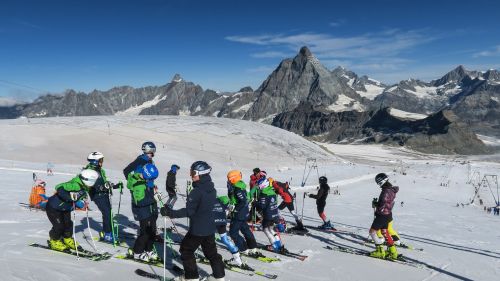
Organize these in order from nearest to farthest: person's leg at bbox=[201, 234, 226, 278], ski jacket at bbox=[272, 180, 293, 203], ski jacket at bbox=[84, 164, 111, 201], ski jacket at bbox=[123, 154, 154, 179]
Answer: person's leg at bbox=[201, 234, 226, 278] → ski jacket at bbox=[84, 164, 111, 201] → ski jacket at bbox=[123, 154, 154, 179] → ski jacket at bbox=[272, 180, 293, 203]

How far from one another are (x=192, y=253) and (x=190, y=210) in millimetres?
929

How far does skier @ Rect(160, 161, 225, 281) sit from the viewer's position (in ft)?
26.7

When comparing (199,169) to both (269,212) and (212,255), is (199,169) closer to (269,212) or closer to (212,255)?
(212,255)

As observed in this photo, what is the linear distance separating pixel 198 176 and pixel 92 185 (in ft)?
10.9

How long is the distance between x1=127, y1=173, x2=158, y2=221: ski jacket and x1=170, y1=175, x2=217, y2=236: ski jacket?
6.51 ft

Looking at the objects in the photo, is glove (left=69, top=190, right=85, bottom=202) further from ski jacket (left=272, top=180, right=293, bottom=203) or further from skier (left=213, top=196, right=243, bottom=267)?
ski jacket (left=272, top=180, right=293, bottom=203)

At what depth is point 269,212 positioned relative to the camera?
477 inches

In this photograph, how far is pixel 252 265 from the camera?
10.6 meters

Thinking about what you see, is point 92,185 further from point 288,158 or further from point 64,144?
point 288,158

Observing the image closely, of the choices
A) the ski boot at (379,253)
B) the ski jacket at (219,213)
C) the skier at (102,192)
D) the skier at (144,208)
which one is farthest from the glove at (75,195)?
the ski boot at (379,253)

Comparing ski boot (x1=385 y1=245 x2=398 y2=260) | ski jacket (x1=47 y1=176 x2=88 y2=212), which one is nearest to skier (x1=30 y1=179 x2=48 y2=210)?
ski jacket (x1=47 y1=176 x2=88 y2=212)

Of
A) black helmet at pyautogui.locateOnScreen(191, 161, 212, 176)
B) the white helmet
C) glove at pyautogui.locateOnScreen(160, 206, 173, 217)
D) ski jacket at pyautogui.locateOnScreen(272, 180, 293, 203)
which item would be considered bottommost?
ski jacket at pyautogui.locateOnScreen(272, 180, 293, 203)

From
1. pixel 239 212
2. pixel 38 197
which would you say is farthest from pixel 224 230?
pixel 38 197

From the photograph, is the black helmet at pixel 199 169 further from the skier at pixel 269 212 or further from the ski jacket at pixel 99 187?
the skier at pixel 269 212
